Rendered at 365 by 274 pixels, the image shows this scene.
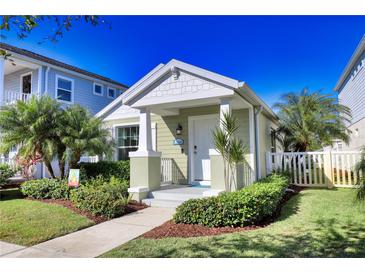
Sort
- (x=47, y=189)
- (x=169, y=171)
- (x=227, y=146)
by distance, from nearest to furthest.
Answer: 1. (x=227, y=146)
2. (x=47, y=189)
3. (x=169, y=171)

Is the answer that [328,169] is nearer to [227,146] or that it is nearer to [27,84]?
[227,146]

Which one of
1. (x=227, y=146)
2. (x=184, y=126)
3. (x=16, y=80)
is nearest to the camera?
(x=227, y=146)

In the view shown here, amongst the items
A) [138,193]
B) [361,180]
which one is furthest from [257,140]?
[138,193]

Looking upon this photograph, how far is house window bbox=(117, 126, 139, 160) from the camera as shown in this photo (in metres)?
11.3

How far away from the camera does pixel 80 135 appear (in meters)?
8.62

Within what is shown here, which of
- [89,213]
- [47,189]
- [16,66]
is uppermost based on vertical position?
[16,66]

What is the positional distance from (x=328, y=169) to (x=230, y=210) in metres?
6.05

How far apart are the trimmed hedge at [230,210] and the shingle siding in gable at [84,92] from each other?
36.0ft

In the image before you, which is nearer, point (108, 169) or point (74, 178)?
point (74, 178)

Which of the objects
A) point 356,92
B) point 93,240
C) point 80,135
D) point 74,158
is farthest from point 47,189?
point 356,92

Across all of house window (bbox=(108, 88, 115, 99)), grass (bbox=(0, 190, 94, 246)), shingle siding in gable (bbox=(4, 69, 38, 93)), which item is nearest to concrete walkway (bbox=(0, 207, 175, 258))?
grass (bbox=(0, 190, 94, 246))

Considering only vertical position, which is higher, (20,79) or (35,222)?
(20,79)

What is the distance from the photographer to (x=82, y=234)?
4789 millimetres

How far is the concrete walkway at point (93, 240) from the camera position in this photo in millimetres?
3836
